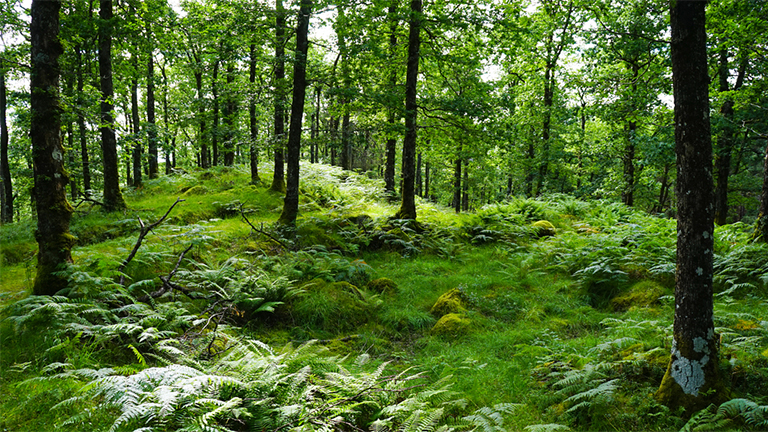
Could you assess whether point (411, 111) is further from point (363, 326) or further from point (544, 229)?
point (363, 326)

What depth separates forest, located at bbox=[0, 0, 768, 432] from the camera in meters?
3.57

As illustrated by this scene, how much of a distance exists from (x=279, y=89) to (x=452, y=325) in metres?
8.45

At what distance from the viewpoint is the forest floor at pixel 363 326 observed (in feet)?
11.0

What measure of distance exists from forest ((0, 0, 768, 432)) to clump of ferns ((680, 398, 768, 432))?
0.02 meters

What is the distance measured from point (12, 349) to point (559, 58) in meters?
A: 22.3

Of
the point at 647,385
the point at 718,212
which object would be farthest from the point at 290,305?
the point at 718,212

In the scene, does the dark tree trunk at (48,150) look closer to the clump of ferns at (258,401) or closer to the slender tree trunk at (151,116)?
the clump of ferns at (258,401)

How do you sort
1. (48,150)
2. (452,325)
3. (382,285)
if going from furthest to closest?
(382,285)
(452,325)
(48,150)

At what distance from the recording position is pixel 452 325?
6.56 metres

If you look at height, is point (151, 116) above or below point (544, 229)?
above

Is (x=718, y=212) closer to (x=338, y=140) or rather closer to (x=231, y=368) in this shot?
(x=338, y=140)

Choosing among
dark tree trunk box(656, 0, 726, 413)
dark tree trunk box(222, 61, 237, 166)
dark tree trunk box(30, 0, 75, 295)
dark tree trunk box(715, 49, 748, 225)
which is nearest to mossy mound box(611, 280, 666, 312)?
dark tree trunk box(656, 0, 726, 413)

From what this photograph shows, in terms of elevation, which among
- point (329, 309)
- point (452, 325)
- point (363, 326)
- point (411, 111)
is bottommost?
point (363, 326)

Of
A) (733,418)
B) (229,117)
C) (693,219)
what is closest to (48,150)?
(693,219)
